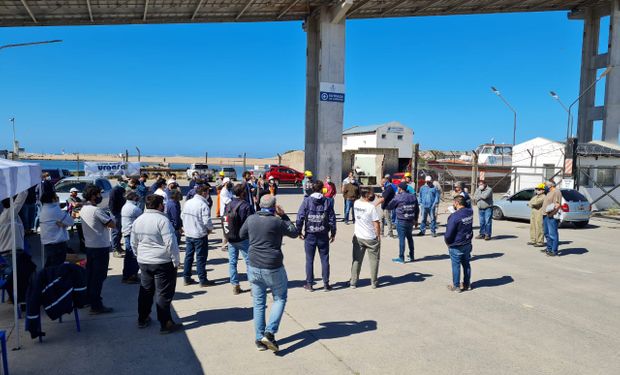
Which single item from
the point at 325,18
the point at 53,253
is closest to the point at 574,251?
the point at 53,253

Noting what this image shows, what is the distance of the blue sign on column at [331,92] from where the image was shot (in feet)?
92.6

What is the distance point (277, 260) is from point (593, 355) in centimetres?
383

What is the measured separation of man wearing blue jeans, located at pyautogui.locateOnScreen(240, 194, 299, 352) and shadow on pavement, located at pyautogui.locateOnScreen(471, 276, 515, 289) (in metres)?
4.44

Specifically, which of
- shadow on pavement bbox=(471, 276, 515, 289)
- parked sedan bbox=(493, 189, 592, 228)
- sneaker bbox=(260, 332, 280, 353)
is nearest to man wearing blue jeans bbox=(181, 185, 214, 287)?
sneaker bbox=(260, 332, 280, 353)

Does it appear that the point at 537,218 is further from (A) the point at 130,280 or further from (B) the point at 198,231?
(A) the point at 130,280

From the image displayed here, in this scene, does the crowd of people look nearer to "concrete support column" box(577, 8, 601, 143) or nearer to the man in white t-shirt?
the man in white t-shirt

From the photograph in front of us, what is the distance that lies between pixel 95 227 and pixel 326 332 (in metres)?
3.61

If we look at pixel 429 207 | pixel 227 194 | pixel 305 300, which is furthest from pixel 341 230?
pixel 305 300

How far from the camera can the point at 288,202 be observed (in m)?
24.0

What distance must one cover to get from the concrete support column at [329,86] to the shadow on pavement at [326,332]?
22.9m

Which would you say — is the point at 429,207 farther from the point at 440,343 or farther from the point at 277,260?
the point at 277,260

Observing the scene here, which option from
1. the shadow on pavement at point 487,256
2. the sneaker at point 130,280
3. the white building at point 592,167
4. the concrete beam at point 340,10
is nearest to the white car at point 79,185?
the sneaker at point 130,280

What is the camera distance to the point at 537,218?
12.0 m

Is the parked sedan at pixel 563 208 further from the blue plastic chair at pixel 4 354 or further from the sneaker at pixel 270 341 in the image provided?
the blue plastic chair at pixel 4 354
